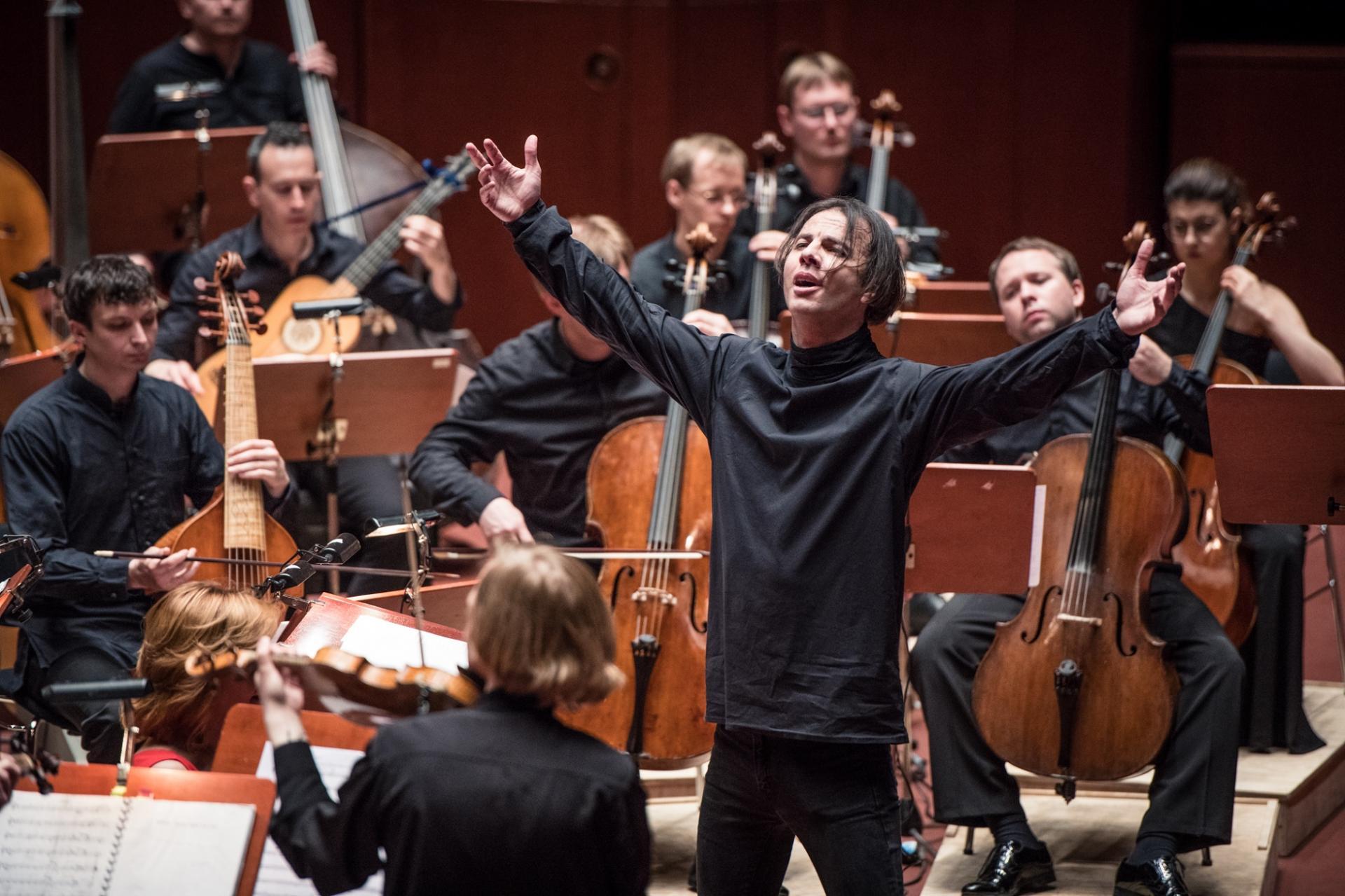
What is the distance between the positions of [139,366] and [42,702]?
2.59ft

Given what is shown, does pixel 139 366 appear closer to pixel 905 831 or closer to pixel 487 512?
pixel 487 512

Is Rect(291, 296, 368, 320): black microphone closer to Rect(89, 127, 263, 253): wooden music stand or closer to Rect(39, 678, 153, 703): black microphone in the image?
Rect(89, 127, 263, 253): wooden music stand

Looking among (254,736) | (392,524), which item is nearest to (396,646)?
(254,736)

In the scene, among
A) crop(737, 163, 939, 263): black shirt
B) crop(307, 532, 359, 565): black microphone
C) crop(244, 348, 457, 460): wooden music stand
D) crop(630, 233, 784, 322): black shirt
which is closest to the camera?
crop(307, 532, 359, 565): black microphone

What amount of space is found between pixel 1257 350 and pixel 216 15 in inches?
144

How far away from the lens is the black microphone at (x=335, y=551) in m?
2.79

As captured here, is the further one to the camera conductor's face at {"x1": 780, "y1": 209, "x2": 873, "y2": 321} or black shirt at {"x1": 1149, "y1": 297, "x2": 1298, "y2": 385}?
black shirt at {"x1": 1149, "y1": 297, "x2": 1298, "y2": 385}

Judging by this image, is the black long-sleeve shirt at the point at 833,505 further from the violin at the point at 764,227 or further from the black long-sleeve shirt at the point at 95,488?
the black long-sleeve shirt at the point at 95,488

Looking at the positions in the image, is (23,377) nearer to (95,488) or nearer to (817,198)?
(95,488)

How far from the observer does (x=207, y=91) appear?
5238 mm

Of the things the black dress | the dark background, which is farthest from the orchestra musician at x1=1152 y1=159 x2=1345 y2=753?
the dark background

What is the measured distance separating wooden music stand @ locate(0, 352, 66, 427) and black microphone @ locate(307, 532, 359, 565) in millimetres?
1657

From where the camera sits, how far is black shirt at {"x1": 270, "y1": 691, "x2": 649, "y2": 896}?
179 centimetres

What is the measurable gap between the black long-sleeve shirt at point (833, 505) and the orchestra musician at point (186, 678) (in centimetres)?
79
